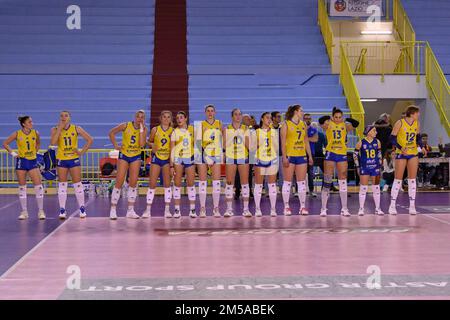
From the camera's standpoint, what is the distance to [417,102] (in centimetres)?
2455

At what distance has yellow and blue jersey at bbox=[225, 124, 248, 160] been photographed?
1270 cm

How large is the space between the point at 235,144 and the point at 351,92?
10917mm

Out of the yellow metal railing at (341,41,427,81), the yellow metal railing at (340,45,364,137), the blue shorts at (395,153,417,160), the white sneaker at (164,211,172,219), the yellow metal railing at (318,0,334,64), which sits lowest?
the white sneaker at (164,211,172,219)

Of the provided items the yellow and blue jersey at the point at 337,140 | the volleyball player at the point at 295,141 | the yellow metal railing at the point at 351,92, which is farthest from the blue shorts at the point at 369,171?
the yellow metal railing at the point at 351,92

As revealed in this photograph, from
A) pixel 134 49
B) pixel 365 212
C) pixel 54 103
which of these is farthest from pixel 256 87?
pixel 365 212

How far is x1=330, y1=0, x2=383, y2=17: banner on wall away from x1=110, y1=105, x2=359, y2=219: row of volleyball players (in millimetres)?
15339

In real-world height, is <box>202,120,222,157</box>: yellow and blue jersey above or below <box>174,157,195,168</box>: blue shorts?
above

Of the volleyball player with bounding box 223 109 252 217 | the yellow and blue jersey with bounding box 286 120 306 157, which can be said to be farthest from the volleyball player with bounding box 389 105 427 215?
the volleyball player with bounding box 223 109 252 217

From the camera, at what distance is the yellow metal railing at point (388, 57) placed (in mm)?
25438

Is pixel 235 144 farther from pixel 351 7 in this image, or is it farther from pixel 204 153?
pixel 351 7

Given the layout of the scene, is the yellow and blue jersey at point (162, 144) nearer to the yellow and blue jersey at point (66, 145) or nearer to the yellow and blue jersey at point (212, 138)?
the yellow and blue jersey at point (212, 138)

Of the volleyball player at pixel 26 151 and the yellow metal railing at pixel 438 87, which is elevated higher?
the yellow metal railing at pixel 438 87

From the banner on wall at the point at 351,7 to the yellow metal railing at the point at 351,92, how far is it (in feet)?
14.1

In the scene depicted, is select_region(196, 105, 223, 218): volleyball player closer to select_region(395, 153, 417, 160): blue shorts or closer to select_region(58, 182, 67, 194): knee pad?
select_region(58, 182, 67, 194): knee pad
